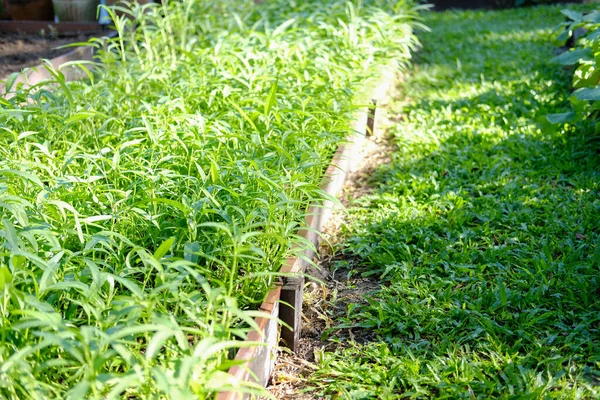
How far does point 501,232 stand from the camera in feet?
9.49

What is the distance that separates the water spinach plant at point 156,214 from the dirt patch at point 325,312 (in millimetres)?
284

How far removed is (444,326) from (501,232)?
818 mm

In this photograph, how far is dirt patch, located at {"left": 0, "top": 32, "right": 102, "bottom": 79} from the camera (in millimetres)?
4957

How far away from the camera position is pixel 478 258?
269 centimetres

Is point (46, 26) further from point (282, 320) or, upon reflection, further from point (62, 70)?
point (282, 320)

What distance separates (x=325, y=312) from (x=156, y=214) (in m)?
0.75

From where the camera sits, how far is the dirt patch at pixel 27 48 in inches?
195

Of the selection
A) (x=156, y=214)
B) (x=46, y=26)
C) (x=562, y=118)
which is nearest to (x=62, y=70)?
(x=46, y=26)

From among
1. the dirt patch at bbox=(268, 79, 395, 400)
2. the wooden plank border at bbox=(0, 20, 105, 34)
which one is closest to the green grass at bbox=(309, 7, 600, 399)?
the dirt patch at bbox=(268, 79, 395, 400)

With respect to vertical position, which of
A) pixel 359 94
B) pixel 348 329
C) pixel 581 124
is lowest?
pixel 348 329

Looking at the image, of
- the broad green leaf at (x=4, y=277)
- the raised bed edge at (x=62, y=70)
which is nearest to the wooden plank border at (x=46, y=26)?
the raised bed edge at (x=62, y=70)

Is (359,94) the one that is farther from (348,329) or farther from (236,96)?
(348,329)

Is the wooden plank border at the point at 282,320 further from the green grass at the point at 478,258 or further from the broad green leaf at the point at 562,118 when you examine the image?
the broad green leaf at the point at 562,118

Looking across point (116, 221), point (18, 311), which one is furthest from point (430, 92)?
point (18, 311)
